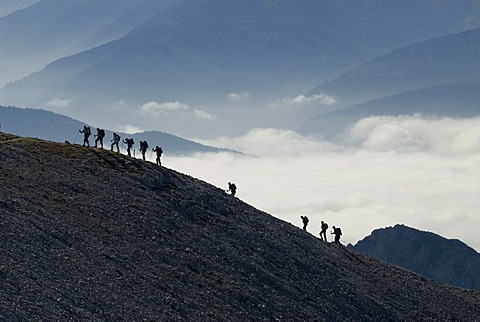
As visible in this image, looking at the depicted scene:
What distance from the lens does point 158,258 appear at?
84.4 metres

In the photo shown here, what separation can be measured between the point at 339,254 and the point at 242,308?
93.9ft

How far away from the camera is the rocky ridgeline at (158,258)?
72500 millimetres

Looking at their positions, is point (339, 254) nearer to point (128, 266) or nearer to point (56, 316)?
point (128, 266)

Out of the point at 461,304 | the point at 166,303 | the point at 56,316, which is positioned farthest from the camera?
the point at 461,304

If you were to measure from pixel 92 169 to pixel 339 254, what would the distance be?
1014 inches

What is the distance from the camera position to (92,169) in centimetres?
9988

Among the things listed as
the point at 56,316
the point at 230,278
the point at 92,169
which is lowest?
the point at 56,316

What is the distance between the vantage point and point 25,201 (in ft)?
281

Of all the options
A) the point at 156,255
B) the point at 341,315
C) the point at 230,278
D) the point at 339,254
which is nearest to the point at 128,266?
the point at 156,255

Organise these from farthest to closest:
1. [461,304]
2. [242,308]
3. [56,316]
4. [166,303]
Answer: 1. [461,304]
2. [242,308]
3. [166,303]
4. [56,316]

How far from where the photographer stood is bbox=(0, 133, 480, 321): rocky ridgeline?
238ft

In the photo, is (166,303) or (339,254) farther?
(339,254)

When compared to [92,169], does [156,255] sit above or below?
below

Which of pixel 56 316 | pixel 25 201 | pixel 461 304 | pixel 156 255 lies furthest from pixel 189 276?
pixel 461 304
